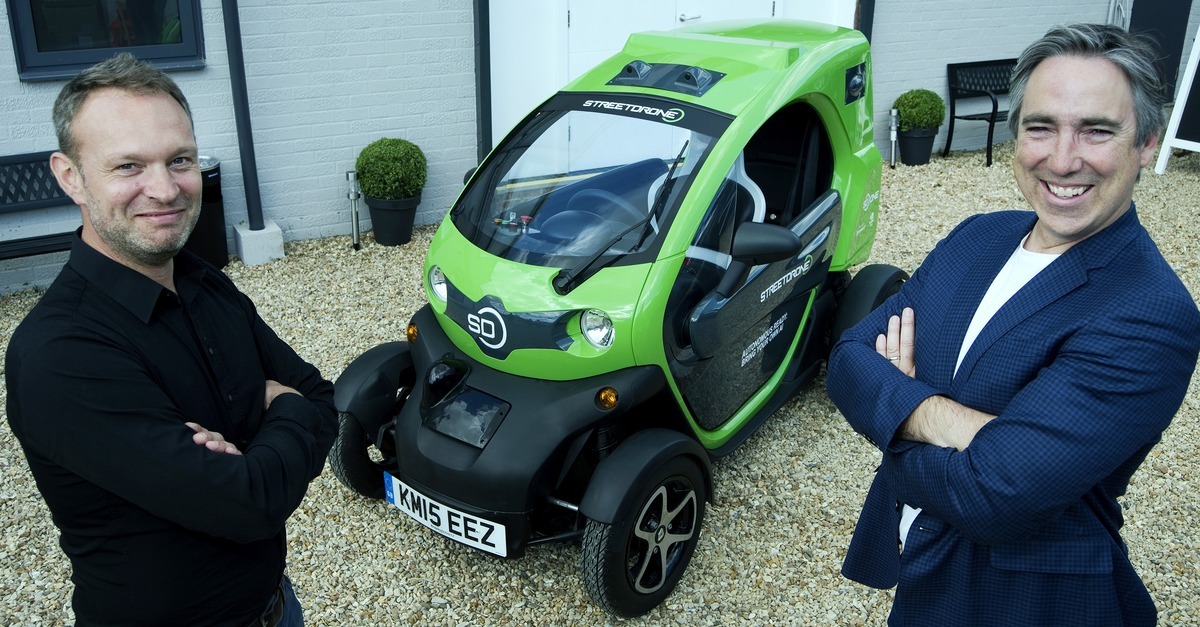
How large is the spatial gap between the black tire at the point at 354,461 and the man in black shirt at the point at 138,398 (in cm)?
176

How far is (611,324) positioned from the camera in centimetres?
352

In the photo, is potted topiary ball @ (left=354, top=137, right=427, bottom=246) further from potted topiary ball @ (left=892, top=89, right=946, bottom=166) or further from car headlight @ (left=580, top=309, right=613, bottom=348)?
potted topiary ball @ (left=892, top=89, right=946, bottom=166)

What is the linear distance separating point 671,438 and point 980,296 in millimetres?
1566

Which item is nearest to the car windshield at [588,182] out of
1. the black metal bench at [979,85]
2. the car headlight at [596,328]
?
the car headlight at [596,328]

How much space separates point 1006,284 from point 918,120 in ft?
25.7

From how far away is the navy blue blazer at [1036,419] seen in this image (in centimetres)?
181

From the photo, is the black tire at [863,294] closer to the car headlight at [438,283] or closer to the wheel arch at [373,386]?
the car headlight at [438,283]

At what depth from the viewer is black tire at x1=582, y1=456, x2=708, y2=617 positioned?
3359mm

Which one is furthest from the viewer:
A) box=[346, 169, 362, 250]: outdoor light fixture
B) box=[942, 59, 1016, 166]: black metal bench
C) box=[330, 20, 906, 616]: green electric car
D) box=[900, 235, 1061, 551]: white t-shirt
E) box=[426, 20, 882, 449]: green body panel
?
box=[942, 59, 1016, 166]: black metal bench

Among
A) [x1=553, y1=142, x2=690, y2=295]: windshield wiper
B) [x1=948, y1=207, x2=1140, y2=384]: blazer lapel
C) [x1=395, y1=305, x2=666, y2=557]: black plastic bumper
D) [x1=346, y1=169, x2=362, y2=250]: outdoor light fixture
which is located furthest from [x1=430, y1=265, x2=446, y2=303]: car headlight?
[x1=346, y1=169, x2=362, y2=250]: outdoor light fixture

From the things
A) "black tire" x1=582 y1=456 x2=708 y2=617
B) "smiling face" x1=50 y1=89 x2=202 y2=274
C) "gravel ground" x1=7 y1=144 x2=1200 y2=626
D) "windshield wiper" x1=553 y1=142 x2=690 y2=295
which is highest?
"smiling face" x1=50 y1=89 x2=202 y2=274

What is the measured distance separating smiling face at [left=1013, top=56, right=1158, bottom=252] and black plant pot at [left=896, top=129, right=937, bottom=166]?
795 centimetres

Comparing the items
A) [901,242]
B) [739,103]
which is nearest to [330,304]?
[739,103]

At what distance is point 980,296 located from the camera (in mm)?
2170
